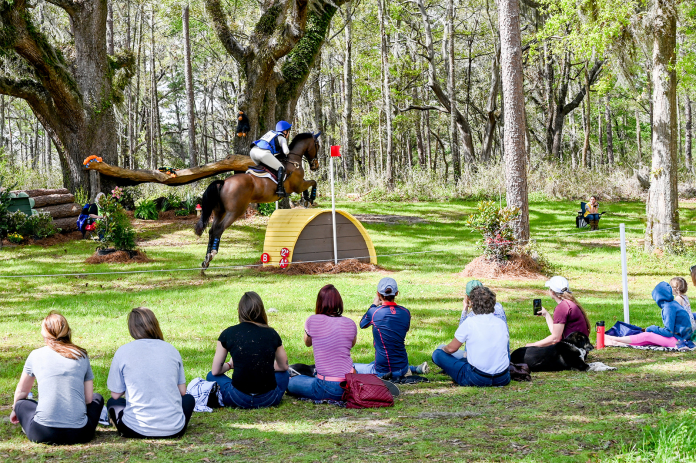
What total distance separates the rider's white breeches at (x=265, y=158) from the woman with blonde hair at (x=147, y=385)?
357 inches

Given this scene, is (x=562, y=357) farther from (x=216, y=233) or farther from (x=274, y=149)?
(x=274, y=149)

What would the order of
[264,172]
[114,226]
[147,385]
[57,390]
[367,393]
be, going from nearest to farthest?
1. [57,390]
2. [147,385]
3. [367,393]
4. [264,172]
5. [114,226]

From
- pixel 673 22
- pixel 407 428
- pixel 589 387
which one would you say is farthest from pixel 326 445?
pixel 673 22

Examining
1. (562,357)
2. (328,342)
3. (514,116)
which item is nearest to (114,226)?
(514,116)

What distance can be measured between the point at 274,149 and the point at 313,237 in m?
2.11

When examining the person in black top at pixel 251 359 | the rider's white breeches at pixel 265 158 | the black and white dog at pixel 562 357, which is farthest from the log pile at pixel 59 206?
the black and white dog at pixel 562 357

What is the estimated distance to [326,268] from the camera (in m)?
13.9

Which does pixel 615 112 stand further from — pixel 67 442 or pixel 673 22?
pixel 67 442

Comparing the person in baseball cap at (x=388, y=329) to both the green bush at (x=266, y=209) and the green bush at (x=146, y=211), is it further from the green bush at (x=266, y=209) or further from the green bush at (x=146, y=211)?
the green bush at (x=146, y=211)

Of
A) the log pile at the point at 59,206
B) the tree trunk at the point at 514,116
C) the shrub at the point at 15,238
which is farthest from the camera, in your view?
the log pile at the point at 59,206

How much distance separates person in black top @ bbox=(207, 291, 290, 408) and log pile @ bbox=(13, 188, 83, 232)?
1566 centimetres

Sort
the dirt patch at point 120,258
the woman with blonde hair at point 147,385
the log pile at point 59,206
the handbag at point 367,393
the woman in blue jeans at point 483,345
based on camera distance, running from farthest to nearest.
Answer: the log pile at point 59,206
the dirt patch at point 120,258
the woman in blue jeans at point 483,345
the handbag at point 367,393
the woman with blonde hair at point 147,385

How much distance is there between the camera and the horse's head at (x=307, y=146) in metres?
14.4

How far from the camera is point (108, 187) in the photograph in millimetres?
21125
